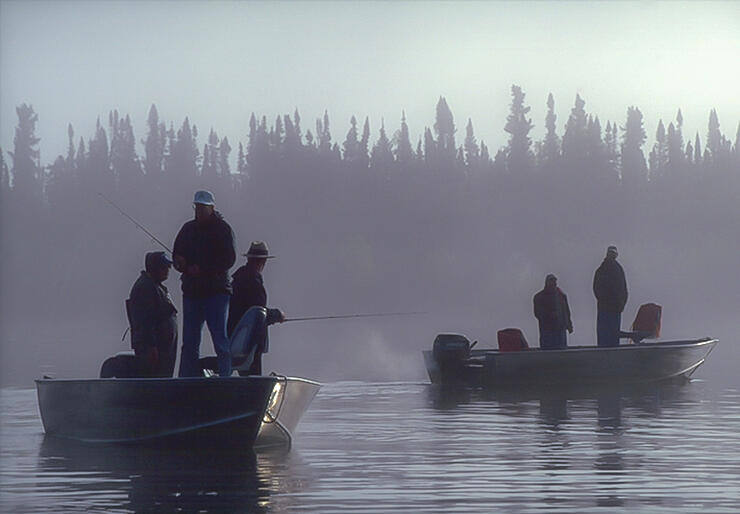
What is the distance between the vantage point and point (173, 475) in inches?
745

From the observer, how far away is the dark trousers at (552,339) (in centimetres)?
3412

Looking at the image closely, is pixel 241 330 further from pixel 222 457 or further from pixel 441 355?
pixel 441 355

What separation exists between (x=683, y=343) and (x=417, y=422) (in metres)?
11.5

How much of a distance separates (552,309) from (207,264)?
14185mm

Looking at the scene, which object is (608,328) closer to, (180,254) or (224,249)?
(224,249)

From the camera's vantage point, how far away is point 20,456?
21.5 meters

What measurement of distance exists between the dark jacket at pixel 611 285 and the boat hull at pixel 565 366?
1.00m

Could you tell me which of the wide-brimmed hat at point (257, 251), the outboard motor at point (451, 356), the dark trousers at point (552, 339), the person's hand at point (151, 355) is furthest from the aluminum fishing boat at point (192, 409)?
the outboard motor at point (451, 356)

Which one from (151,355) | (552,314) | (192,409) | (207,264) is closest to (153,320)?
(151,355)

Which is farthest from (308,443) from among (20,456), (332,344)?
(332,344)

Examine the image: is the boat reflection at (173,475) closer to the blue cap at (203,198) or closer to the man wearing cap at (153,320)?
the man wearing cap at (153,320)

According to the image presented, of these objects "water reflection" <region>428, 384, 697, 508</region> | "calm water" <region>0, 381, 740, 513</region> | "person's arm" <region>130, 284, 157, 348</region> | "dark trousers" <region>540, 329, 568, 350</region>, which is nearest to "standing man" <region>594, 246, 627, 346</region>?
"dark trousers" <region>540, 329, 568, 350</region>

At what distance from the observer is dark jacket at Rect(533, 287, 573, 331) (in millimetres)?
33562

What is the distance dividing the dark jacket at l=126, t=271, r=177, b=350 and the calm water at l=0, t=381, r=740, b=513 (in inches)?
54.2
